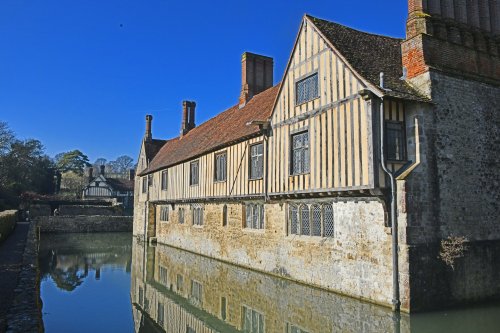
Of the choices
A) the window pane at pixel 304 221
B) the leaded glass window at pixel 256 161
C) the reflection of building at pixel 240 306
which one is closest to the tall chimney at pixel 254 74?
the leaded glass window at pixel 256 161

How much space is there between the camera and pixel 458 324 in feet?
26.4

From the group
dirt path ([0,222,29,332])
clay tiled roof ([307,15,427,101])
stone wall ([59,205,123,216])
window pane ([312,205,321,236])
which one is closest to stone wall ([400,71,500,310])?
clay tiled roof ([307,15,427,101])

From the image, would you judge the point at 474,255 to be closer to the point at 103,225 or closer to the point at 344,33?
the point at 344,33

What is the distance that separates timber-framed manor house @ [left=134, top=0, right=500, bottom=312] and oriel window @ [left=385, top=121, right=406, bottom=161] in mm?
27

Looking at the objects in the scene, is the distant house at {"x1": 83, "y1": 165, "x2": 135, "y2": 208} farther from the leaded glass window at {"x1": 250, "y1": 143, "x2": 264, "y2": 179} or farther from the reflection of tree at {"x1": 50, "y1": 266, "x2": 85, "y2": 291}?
the leaded glass window at {"x1": 250, "y1": 143, "x2": 264, "y2": 179}

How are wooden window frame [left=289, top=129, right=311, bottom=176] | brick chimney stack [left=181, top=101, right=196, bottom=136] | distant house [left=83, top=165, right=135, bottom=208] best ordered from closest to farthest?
1. wooden window frame [left=289, top=129, right=311, bottom=176]
2. brick chimney stack [left=181, top=101, right=196, bottom=136]
3. distant house [left=83, top=165, right=135, bottom=208]

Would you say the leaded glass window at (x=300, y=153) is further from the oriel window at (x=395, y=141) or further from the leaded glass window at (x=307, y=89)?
the oriel window at (x=395, y=141)

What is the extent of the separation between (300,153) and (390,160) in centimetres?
317

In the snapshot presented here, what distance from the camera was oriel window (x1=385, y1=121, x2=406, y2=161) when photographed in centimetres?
955

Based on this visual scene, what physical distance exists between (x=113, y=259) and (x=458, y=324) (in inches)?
612

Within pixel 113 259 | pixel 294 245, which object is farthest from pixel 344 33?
pixel 113 259

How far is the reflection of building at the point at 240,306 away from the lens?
8.24 metres

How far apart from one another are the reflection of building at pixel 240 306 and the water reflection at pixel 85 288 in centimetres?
52

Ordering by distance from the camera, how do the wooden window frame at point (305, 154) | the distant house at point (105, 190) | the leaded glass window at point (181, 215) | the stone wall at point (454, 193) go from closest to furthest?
the stone wall at point (454, 193), the wooden window frame at point (305, 154), the leaded glass window at point (181, 215), the distant house at point (105, 190)
